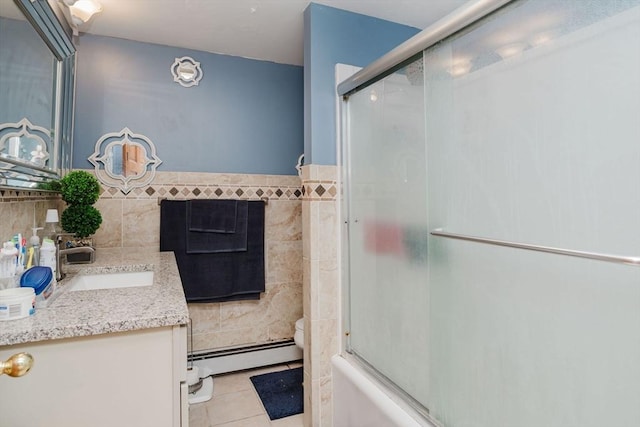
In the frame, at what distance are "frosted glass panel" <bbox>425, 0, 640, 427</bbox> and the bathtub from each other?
132 mm

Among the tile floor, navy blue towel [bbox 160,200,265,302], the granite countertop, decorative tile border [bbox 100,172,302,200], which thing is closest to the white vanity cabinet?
the granite countertop

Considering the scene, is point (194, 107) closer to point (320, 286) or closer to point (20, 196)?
point (20, 196)

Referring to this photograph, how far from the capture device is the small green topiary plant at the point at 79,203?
169cm

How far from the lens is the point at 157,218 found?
2219 mm

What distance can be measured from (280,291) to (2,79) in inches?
73.6

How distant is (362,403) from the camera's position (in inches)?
57.2

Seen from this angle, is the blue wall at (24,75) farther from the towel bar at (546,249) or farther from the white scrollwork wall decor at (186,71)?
the towel bar at (546,249)

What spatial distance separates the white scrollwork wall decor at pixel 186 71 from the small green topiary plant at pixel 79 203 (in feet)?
2.94

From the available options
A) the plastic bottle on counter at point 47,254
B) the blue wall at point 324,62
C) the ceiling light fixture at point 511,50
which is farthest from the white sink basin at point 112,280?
the ceiling light fixture at point 511,50

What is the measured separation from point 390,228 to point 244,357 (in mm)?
1515

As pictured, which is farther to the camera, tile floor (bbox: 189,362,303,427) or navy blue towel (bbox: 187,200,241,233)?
navy blue towel (bbox: 187,200,241,233)

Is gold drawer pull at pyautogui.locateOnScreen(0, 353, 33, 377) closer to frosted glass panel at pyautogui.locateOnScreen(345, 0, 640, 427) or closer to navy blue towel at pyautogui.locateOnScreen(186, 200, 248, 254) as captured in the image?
frosted glass panel at pyautogui.locateOnScreen(345, 0, 640, 427)

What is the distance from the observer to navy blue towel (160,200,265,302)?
7.21 ft

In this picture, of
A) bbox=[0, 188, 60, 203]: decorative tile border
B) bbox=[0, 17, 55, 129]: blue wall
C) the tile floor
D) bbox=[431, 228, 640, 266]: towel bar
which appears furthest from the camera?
the tile floor
